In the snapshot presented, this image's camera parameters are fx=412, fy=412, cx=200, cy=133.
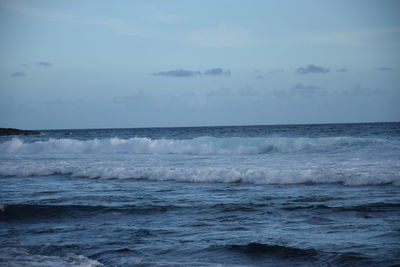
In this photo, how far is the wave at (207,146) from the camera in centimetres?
2572

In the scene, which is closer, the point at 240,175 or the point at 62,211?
the point at 62,211

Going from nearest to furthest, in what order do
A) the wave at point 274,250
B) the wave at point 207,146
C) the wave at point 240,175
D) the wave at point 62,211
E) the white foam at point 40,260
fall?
the white foam at point 40,260
the wave at point 274,250
the wave at point 62,211
the wave at point 240,175
the wave at point 207,146

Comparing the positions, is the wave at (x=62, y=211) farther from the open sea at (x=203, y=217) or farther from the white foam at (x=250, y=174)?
the white foam at (x=250, y=174)

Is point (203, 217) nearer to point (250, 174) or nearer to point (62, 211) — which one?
point (62, 211)

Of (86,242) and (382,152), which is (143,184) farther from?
(382,152)

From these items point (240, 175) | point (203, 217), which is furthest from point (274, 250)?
point (240, 175)

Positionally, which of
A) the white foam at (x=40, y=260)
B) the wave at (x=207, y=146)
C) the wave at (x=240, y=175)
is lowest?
the white foam at (x=40, y=260)

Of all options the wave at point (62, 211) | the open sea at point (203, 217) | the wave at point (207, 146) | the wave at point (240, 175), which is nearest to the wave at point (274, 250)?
the open sea at point (203, 217)

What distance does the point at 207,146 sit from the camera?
28.8 meters

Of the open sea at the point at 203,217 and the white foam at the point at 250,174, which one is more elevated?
the white foam at the point at 250,174

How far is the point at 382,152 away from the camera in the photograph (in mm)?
20812

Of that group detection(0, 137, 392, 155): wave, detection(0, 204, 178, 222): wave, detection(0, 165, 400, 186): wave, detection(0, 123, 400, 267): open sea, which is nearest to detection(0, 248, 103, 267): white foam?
detection(0, 123, 400, 267): open sea

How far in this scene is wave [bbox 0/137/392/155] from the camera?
2572 centimetres

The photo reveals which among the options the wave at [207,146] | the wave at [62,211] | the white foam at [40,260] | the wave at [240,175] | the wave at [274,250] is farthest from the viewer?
the wave at [207,146]
